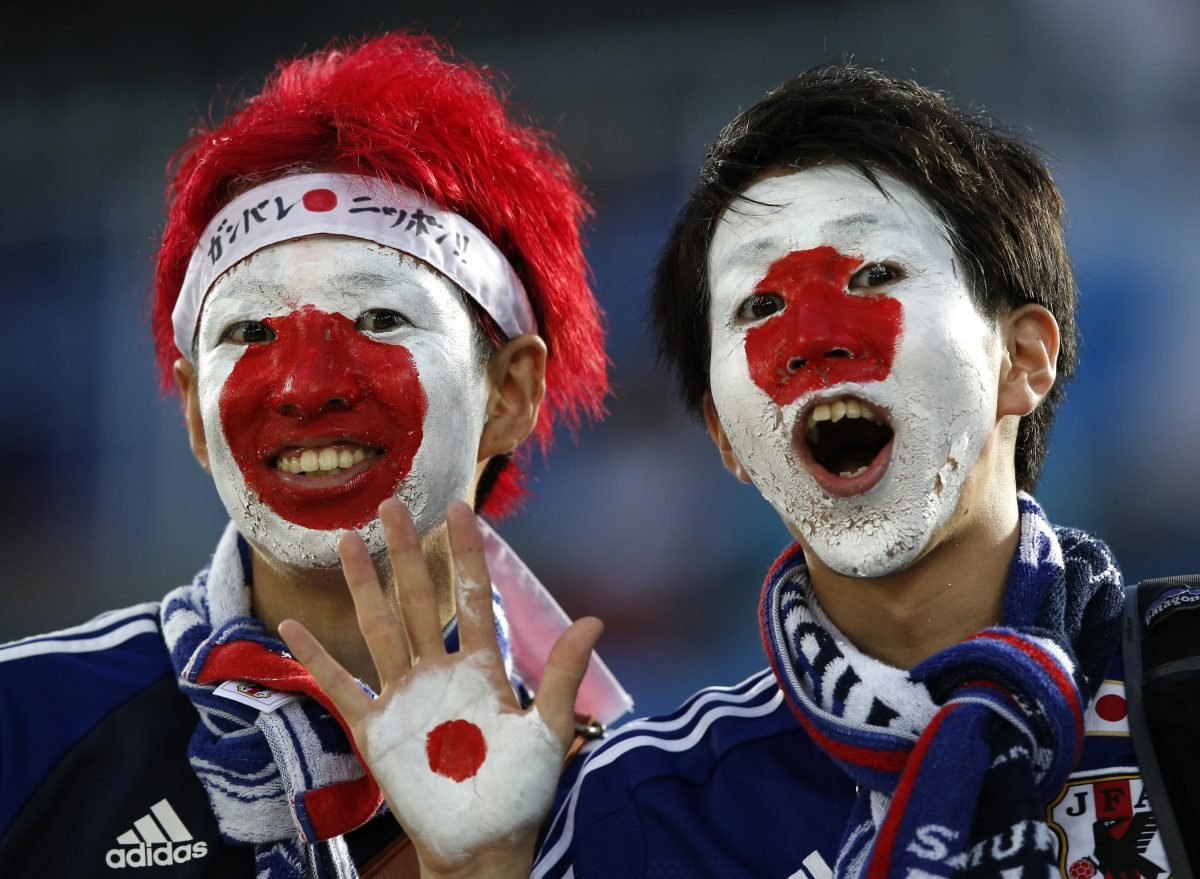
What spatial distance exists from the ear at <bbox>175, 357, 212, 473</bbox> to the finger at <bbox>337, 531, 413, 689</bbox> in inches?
28.4

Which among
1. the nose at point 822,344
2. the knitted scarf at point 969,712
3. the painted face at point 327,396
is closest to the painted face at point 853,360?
the nose at point 822,344

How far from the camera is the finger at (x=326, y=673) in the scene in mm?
2092

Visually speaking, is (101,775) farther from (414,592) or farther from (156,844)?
(414,592)

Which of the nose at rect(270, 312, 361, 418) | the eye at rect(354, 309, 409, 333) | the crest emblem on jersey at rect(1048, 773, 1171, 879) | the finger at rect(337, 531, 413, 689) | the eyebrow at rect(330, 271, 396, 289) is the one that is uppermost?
the eyebrow at rect(330, 271, 396, 289)

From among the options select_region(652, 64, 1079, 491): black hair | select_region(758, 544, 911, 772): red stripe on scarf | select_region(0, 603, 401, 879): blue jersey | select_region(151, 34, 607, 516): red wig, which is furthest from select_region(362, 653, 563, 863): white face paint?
select_region(151, 34, 607, 516): red wig

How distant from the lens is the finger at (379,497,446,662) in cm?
212

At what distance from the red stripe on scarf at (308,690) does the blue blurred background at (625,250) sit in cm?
253

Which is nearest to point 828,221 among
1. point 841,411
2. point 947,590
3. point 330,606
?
Answer: point 841,411

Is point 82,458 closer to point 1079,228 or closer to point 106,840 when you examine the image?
point 106,840

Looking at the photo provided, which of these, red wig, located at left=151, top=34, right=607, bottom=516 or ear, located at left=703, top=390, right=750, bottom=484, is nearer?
ear, located at left=703, top=390, right=750, bottom=484

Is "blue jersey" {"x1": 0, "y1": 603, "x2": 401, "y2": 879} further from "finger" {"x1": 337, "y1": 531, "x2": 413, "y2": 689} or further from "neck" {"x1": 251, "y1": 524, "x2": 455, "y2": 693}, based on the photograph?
"finger" {"x1": 337, "y1": 531, "x2": 413, "y2": 689}

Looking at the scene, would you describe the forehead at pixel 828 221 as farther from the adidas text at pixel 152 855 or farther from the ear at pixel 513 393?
the adidas text at pixel 152 855

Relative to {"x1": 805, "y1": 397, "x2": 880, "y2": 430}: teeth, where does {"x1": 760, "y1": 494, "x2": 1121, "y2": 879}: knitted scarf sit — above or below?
below

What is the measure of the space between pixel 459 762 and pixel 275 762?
508 millimetres
